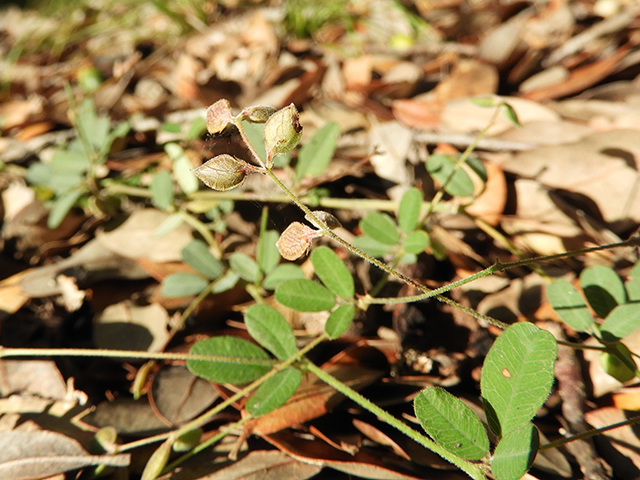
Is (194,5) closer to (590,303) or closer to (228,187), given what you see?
(228,187)

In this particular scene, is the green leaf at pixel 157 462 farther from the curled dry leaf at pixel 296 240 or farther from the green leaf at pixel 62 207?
the green leaf at pixel 62 207

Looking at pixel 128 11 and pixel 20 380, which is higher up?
pixel 128 11

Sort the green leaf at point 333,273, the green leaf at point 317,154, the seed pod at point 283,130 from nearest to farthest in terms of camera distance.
Result: the seed pod at point 283,130
the green leaf at point 333,273
the green leaf at point 317,154

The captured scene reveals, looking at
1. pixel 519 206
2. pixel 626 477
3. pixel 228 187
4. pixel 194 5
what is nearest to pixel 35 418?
pixel 228 187

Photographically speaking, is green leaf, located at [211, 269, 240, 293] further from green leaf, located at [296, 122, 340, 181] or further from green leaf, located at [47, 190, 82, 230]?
green leaf, located at [47, 190, 82, 230]

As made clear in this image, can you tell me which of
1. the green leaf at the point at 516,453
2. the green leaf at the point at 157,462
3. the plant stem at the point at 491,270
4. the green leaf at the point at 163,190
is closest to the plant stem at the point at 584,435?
the green leaf at the point at 516,453

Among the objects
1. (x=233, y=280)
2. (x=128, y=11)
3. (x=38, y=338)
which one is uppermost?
(x=128, y=11)
